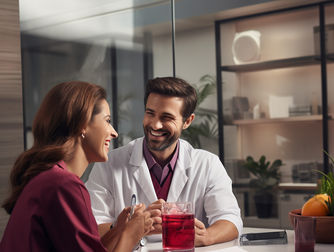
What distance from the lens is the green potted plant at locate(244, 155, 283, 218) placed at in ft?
13.1

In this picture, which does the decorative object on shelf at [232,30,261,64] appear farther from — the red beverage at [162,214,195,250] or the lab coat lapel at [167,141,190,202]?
the red beverage at [162,214,195,250]

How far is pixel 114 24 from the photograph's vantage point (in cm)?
304

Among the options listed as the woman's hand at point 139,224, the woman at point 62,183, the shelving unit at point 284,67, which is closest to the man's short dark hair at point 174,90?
the woman at point 62,183

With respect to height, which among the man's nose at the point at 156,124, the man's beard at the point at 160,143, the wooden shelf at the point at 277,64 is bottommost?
the man's beard at the point at 160,143

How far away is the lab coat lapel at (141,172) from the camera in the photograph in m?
1.99

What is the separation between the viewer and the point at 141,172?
2037 millimetres

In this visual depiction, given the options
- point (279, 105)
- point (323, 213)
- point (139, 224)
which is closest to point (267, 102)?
point (279, 105)

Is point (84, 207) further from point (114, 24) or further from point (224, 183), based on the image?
point (114, 24)

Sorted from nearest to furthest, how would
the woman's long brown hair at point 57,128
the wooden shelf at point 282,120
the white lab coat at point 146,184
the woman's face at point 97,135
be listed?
the woman's long brown hair at point 57,128 < the woman's face at point 97,135 < the white lab coat at point 146,184 < the wooden shelf at point 282,120

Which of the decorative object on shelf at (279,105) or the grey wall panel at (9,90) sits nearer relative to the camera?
the grey wall panel at (9,90)

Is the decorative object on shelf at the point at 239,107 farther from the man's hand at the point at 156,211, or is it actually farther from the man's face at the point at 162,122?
the man's hand at the point at 156,211

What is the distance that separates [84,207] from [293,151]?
127 inches

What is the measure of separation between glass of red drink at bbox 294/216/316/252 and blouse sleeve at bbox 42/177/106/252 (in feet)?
2.14

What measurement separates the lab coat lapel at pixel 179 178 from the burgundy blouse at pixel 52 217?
2.97 ft
